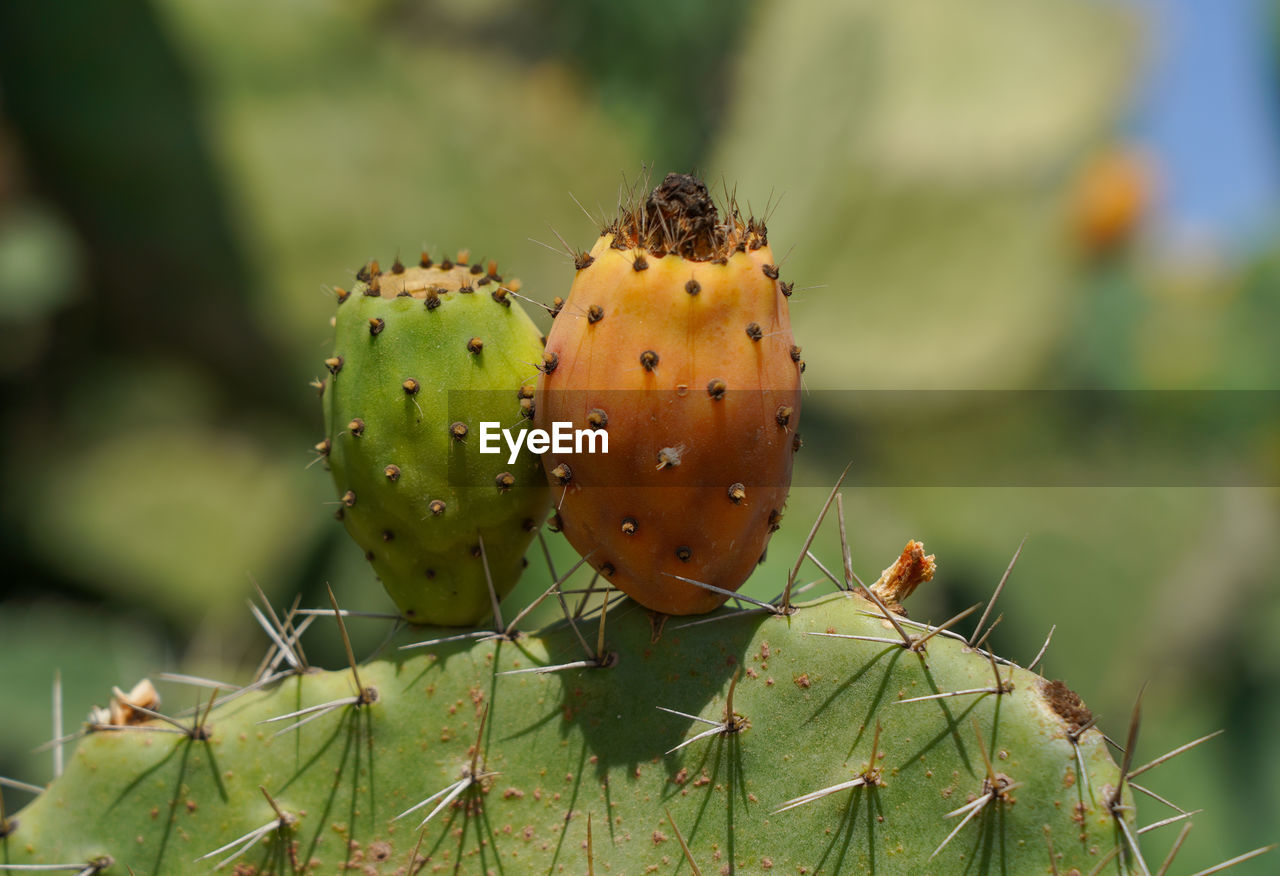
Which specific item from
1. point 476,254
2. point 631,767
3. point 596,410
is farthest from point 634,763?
point 476,254

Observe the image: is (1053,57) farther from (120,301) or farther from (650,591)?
(650,591)

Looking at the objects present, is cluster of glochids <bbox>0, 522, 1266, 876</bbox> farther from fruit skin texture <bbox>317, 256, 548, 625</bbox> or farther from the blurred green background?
the blurred green background

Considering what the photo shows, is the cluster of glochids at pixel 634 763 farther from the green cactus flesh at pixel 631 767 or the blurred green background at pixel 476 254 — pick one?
the blurred green background at pixel 476 254

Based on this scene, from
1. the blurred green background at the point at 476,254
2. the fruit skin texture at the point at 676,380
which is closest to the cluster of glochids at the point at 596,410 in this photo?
the fruit skin texture at the point at 676,380

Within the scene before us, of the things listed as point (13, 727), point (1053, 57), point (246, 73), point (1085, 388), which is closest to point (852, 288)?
point (1085, 388)

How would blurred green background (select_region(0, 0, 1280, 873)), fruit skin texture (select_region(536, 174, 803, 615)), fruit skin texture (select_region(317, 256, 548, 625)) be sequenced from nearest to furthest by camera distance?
fruit skin texture (select_region(536, 174, 803, 615)) < fruit skin texture (select_region(317, 256, 548, 625)) < blurred green background (select_region(0, 0, 1280, 873))

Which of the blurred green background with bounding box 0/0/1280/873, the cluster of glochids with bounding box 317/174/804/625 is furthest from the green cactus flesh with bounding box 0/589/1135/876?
the blurred green background with bounding box 0/0/1280/873

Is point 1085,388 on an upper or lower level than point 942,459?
upper

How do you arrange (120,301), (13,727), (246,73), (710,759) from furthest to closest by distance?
1. (120,301)
2. (246,73)
3. (13,727)
4. (710,759)
